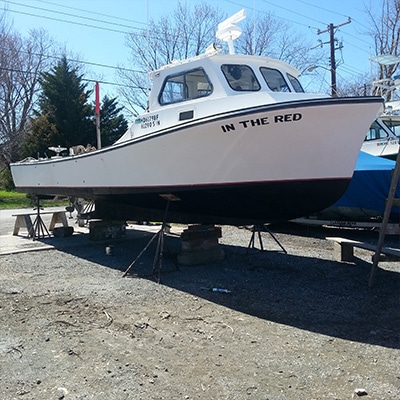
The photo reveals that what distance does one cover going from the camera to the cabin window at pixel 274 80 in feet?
21.7

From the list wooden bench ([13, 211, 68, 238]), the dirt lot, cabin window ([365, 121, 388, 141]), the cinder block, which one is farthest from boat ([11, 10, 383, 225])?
cabin window ([365, 121, 388, 141])

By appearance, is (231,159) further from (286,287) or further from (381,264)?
(381,264)

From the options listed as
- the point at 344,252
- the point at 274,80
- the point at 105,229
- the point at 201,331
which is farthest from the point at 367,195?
the point at 201,331

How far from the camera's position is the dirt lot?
311 centimetres

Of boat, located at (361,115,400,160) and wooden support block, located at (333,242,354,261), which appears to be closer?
wooden support block, located at (333,242,354,261)

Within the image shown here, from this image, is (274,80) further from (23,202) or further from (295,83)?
(23,202)

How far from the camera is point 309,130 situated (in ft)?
16.9

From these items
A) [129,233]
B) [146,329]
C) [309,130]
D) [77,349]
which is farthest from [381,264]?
[129,233]

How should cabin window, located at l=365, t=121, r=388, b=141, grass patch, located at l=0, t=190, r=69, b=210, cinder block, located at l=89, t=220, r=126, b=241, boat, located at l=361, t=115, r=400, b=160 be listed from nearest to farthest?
cinder block, located at l=89, t=220, r=126, b=241, boat, located at l=361, t=115, r=400, b=160, cabin window, located at l=365, t=121, r=388, b=141, grass patch, located at l=0, t=190, r=69, b=210

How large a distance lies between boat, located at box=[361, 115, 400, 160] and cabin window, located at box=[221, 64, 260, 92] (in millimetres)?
6238

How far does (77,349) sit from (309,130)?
3440mm

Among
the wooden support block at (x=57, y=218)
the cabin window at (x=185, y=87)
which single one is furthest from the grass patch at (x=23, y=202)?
the cabin window at (x=185, y=87)

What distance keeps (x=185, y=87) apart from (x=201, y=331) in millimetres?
3904

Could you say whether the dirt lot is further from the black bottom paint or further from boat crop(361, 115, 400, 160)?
boat crop(361, 115, 400, 160)
